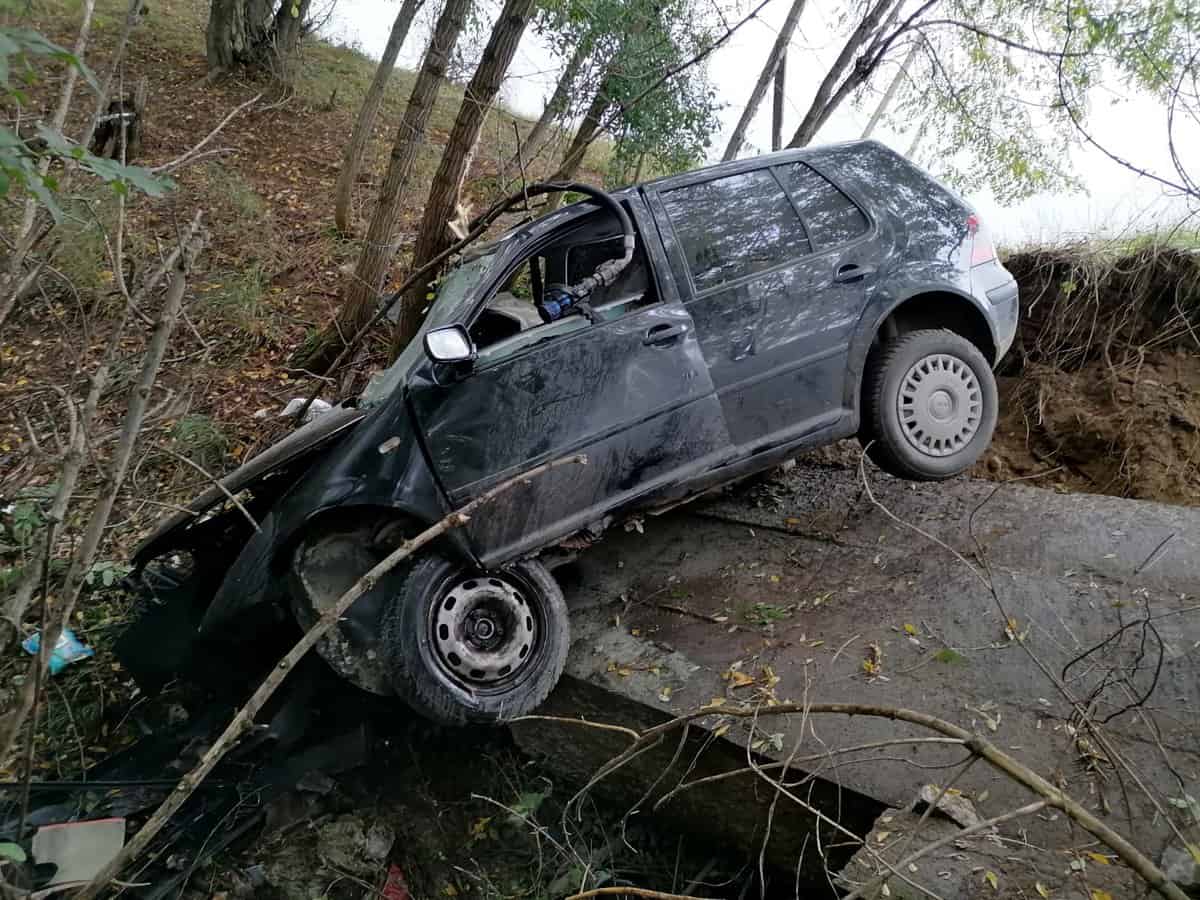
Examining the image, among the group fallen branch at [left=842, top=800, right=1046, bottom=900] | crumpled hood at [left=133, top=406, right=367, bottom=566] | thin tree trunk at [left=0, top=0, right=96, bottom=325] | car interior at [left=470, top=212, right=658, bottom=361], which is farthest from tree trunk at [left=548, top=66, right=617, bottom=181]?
fallen branch at [left=842, top=800, right=1046, bottom=900]

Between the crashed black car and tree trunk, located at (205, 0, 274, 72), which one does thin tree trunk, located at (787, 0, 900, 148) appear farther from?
tree trunk, located at (205, 0, 274, 72)

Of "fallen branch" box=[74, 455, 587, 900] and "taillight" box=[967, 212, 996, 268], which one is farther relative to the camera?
"taillight" box=[967, 212, 996, 268]

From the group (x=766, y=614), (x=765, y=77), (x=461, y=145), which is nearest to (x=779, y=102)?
(x=765, y=77)

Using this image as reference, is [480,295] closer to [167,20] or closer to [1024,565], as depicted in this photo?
[1024,565]

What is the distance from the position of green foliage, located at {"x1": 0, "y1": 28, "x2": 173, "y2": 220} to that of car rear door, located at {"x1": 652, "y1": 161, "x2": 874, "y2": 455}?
2.40m

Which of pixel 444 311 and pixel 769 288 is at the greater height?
pixel 769 288

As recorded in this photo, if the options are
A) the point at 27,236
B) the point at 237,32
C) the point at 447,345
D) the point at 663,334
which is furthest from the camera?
the point at 237,32

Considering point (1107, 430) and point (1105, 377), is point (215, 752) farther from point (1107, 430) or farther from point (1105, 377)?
point (1105, 377)

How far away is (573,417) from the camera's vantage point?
347cm

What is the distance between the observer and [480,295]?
354 cm

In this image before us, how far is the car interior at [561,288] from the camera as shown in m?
3.56

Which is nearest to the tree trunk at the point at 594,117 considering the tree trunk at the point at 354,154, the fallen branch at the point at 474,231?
the fallen branch at the point at 474,231

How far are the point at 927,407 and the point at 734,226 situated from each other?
1.35m

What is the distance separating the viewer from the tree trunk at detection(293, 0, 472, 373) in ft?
21.2
